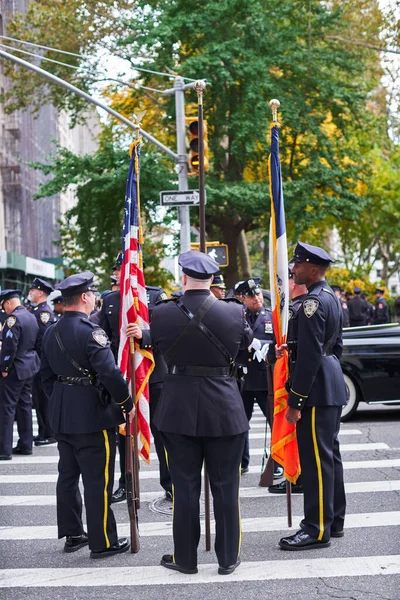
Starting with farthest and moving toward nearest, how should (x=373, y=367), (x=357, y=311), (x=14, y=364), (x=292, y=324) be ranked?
(x=357, y=311) → (x=373, y=367) → (x=14, y=364) → (x=292, y=324)

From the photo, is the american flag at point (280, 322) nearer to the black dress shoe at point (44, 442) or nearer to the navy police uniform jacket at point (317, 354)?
the navy police uniform jacket at point (317, 354)

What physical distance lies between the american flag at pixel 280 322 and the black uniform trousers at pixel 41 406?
17.0ft

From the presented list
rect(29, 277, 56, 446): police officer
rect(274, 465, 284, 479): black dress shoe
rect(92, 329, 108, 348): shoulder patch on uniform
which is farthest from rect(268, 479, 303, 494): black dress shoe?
rect(29, 277, 56, 446): police officer

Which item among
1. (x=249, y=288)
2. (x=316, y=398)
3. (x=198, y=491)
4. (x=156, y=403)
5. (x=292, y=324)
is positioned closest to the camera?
(x=198, y=491)

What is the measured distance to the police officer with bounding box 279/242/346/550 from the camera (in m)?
6.01

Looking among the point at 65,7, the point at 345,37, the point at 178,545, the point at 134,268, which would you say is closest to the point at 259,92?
the point at 345,37

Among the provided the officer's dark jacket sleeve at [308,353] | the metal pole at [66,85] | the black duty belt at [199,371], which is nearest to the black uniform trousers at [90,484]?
the black duty belt at [199,371]

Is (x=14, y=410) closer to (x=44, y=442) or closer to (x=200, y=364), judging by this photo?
(x=44, y=442)

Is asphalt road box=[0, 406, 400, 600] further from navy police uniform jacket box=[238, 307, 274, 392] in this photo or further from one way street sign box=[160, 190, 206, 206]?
one way street sign box=[160, 190, 206, 206]

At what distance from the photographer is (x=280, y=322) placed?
6.67m

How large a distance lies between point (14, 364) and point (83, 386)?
14.4 ft

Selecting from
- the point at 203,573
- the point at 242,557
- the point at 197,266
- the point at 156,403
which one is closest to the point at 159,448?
the point at 156,403

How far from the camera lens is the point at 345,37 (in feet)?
88.4

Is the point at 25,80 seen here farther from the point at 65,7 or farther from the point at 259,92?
the point at 259,92
